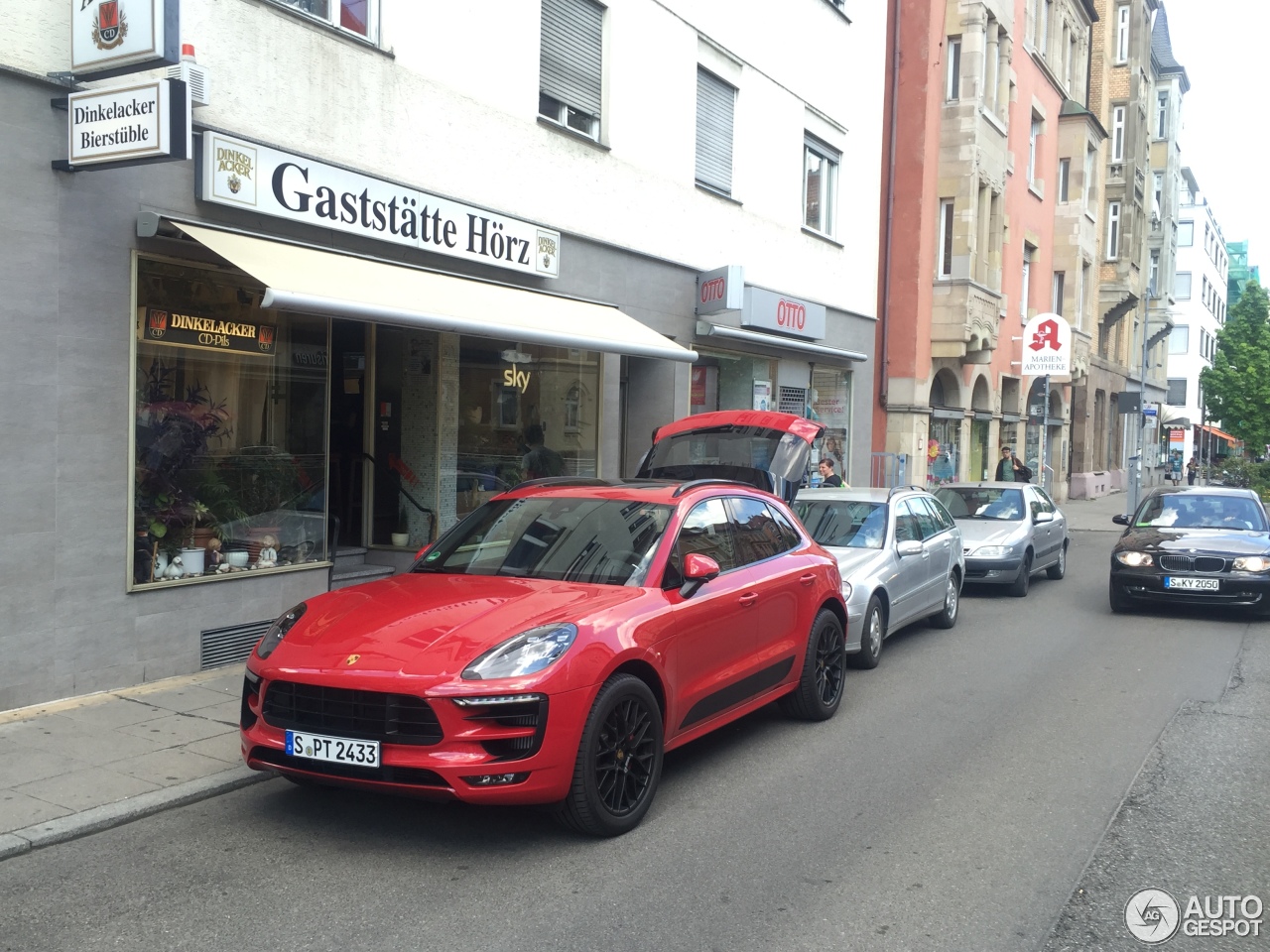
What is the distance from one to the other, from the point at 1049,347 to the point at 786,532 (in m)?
19.1

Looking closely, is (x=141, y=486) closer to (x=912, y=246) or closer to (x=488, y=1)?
(x=488, y=1)

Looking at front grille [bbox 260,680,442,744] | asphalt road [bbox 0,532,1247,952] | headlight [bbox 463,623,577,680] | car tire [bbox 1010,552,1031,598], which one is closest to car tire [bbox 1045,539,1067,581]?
car tire [bbox 1010,552,1031,598]

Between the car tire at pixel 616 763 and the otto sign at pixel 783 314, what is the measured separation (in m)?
10.9

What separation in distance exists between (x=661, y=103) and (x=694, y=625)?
10.0m

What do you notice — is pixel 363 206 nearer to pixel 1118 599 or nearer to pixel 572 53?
pixel 572 53

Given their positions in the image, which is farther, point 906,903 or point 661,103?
point 661,103

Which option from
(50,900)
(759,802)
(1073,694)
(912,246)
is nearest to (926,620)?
(1073,694)

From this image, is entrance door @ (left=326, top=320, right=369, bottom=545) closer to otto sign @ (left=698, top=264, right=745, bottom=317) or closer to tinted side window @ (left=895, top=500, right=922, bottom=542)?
otto sign @ (left=698, top=264, right=745, bottom=317)

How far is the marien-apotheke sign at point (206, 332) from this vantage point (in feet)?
26.8

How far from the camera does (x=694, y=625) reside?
591 cm

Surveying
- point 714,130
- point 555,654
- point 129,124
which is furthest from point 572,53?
point 555,654

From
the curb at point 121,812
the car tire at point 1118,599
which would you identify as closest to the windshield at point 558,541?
the curb at point 121,812

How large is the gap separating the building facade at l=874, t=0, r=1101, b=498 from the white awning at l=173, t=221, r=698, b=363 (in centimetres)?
1150

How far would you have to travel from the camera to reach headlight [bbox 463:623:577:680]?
15.8ft
